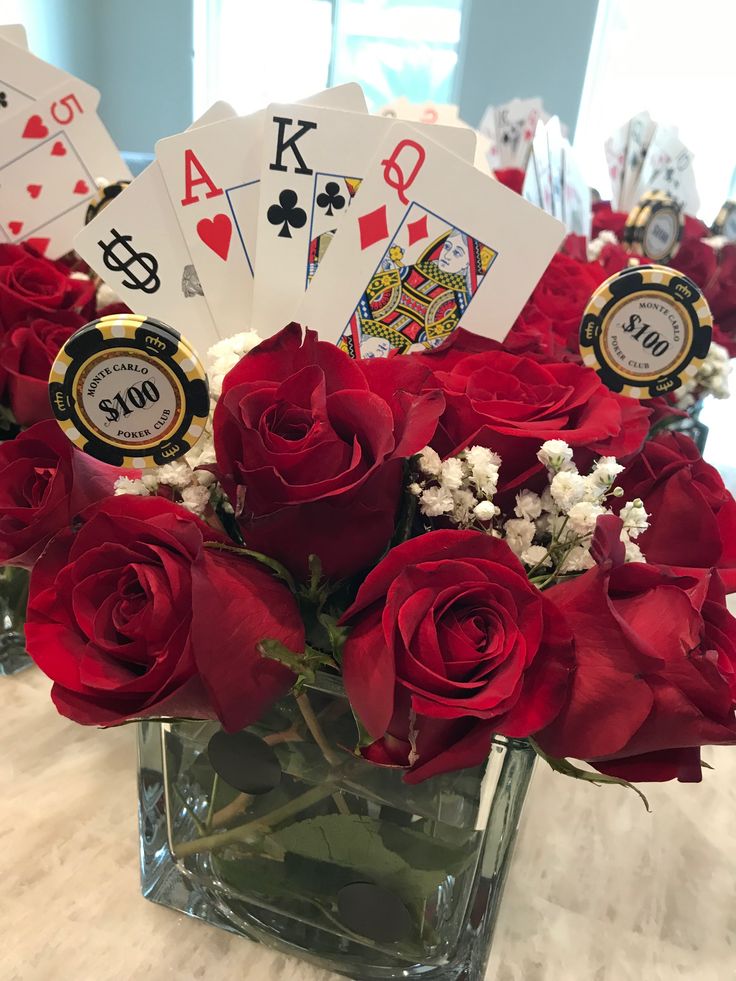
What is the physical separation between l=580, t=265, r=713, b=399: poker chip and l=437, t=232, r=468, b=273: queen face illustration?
5.1 inches

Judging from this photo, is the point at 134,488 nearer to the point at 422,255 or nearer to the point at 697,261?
the point at 422,255

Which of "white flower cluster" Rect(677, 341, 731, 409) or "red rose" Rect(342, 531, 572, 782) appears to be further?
"white flower cluster" Rect(677, 341, 731, 409)

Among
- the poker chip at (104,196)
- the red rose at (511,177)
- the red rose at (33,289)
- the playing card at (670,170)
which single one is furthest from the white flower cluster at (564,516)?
the playing card at (670,170)

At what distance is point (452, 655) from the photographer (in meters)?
0.42

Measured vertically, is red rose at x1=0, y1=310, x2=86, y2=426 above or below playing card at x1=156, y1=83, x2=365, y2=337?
below

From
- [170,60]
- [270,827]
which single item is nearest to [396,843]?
[270,827]

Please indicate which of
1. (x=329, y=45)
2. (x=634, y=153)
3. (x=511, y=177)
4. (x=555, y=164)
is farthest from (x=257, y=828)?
(x=329, y=45)

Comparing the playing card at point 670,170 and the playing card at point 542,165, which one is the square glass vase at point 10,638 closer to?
the playing card at point 542,165

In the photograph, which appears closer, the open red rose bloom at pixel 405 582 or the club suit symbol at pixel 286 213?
the open red rose bloom at pixel 405 582

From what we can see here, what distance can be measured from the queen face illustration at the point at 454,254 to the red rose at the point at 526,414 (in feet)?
0.53

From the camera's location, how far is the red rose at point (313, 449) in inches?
17.0

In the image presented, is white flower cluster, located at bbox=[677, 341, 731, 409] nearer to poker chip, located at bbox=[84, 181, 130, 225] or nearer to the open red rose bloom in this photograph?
the open red rose bloom

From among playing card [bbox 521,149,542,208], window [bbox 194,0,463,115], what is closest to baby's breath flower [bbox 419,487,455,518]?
playing card [bbox 521,149,542,208]

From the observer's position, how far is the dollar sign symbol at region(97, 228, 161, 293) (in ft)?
2.23
